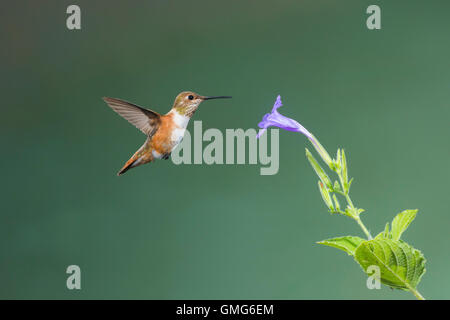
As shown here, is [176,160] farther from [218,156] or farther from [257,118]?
[257,118]

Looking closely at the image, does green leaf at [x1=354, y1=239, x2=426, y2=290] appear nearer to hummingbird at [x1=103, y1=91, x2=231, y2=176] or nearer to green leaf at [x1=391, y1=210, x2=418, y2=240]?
green leaf at [x1=391, y1=210, x2=418, y2=240]

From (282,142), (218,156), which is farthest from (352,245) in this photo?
(282,142)

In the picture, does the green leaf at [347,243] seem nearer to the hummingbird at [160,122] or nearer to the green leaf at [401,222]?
the green leaf at [401,222]

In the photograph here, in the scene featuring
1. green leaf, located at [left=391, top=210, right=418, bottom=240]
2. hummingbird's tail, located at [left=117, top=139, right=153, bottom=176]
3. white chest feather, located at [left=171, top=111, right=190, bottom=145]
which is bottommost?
green leaf, located at [left=391, top=210, right=418, bottom=240]

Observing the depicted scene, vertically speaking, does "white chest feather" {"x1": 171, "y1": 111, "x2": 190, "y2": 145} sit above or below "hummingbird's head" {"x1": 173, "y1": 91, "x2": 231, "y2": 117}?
below

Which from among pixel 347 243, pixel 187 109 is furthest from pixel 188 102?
pixel 347 243

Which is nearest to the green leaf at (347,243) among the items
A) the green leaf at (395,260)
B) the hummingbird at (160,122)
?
the green leaf at (395,260)

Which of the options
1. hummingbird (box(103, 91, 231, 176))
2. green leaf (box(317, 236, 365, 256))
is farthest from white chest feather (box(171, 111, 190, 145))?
green leaf (box(317, 236, 365, 256))
